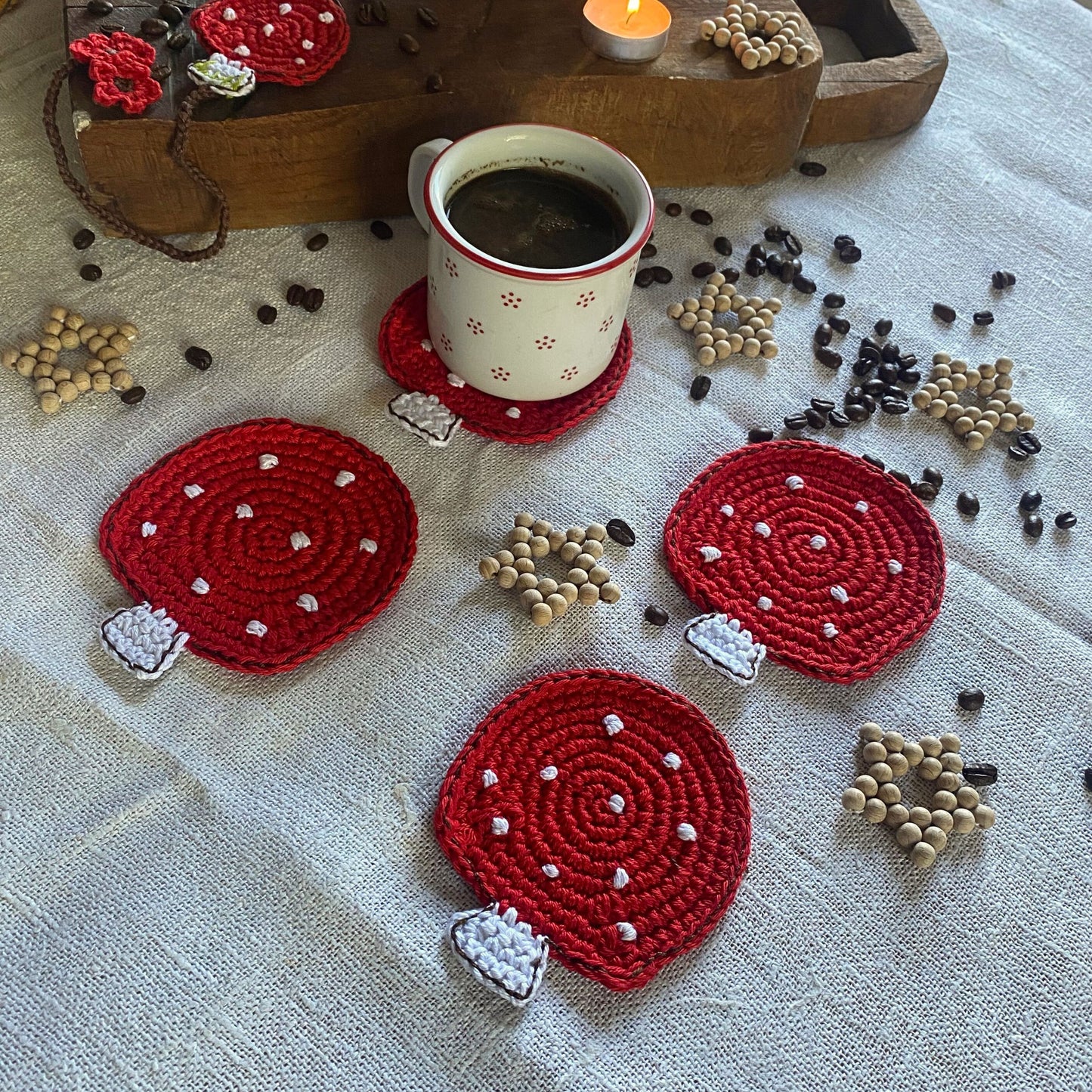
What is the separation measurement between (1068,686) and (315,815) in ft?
1.42

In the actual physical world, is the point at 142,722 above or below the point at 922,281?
below

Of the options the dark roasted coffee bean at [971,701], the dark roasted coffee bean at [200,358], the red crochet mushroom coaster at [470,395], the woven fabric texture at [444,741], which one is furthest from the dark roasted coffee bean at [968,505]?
the dark roasted coffee bean at [200,358]

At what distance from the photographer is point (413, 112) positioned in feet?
2.14

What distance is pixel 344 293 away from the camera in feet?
2.25

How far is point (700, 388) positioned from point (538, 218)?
16 cm

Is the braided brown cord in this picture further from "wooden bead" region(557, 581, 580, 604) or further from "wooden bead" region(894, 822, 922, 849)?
"wooden bead" region(894, 822, 922, 849)

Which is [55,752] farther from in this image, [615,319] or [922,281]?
[922,281]

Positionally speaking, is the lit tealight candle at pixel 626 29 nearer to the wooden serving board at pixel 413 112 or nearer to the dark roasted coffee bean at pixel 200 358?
the wooden serving board at pixel 413 112

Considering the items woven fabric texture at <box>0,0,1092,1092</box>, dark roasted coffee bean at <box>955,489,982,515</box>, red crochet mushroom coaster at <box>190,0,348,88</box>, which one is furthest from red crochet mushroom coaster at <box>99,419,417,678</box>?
dark roasted coffee bean at <box>955,489,982,515</box>

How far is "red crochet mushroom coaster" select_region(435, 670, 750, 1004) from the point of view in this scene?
470 mm

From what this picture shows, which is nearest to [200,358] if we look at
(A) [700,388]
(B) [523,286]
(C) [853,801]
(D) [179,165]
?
(D) [179,165]

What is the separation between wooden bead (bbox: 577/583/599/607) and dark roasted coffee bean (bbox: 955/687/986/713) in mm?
214

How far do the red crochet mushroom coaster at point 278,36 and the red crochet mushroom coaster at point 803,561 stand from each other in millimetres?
366

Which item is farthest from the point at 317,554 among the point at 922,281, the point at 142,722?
the point at 922,281
